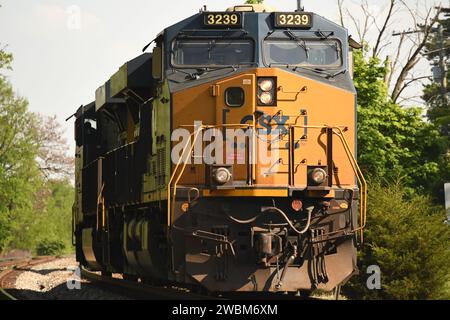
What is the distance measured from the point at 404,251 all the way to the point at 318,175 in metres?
4.02

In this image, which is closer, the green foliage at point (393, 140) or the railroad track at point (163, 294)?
the railroad track at point (163, 294)

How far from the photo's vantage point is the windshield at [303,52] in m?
15.2

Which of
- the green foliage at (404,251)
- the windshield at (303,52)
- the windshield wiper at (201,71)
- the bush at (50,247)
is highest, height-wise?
the windshield at (303,52)

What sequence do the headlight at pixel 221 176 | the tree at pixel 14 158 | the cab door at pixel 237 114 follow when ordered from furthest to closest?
the tree at pixel 14 158
the cab door at pixel 237 114
the headlight at pixel 221 176

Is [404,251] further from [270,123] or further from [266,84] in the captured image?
[266,84]

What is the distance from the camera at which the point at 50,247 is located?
197ft

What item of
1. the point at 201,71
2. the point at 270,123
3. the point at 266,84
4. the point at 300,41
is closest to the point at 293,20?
the point at 300,41

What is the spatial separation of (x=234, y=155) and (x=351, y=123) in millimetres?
2048

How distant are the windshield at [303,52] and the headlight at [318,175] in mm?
1900

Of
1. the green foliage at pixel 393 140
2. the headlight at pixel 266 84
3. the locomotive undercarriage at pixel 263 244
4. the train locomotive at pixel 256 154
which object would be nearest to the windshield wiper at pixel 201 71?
the train locomotive at pixel 256 154

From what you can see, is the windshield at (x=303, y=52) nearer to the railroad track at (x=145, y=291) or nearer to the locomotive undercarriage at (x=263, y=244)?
the locomotive undercarriage at (x=263, y=244)

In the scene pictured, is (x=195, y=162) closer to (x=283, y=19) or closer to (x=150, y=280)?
(x=283, y=19)

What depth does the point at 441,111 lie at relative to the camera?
37.5m

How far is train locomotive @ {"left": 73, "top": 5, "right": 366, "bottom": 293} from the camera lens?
14281 mm
